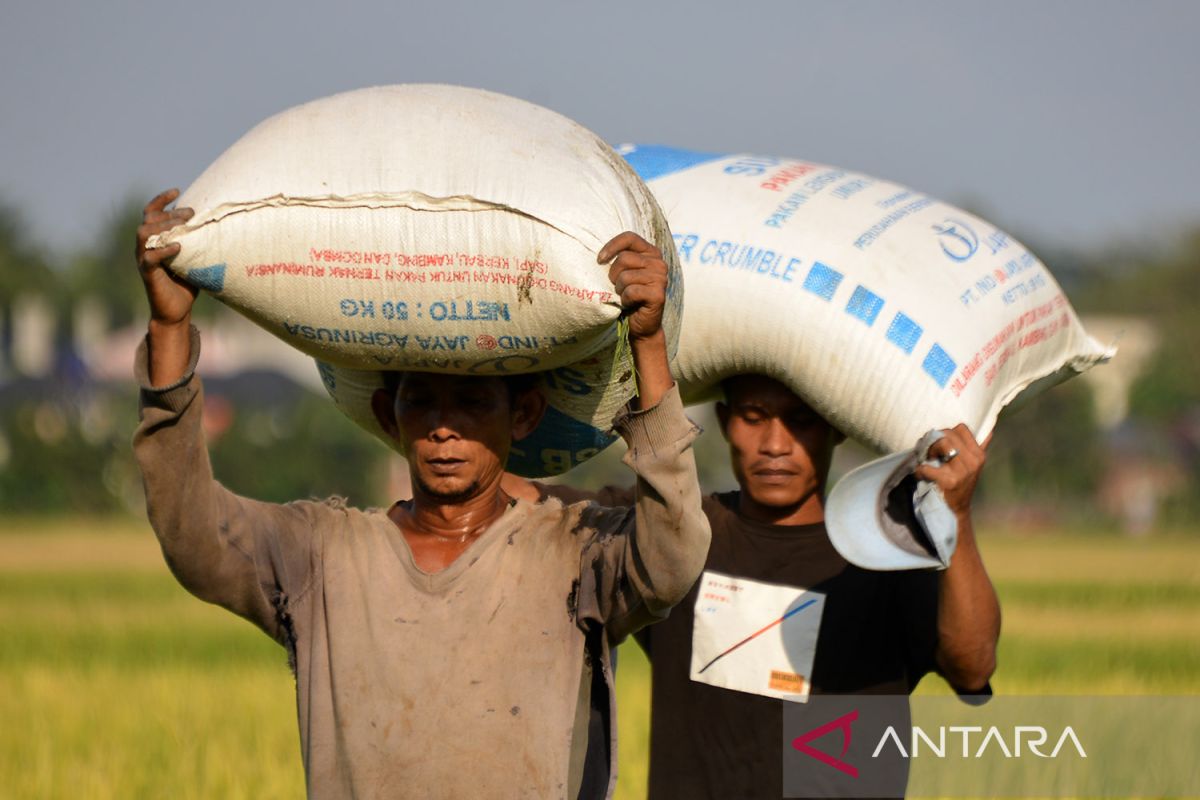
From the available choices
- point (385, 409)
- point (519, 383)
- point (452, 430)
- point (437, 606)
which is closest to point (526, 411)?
point (519, 383)

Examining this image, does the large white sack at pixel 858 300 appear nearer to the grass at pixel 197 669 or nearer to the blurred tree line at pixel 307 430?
the grass at pixel 197 669

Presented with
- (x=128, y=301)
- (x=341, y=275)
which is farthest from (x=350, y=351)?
(x=128, y=301)

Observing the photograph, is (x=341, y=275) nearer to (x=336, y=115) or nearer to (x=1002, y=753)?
(x=336, y=115)

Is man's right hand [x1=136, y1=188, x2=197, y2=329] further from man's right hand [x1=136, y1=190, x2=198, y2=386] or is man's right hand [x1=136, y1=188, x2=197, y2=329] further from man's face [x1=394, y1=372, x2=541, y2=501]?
man's face [x1=394, y1=372, x2=541, y2=501]

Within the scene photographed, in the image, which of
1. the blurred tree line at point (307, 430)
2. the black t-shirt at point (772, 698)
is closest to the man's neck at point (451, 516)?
the black t-shirt at point (772, 698)

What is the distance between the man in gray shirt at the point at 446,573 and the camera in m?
2.52

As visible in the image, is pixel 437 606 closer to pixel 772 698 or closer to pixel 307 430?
pixel 772 698

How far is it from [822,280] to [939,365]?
0.28 m

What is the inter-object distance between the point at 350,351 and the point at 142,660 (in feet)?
27.6

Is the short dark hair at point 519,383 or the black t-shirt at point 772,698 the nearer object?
Answer: the short dark hair at point 519,383

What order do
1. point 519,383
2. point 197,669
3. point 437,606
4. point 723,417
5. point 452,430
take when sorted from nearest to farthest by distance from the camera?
point 437,606, point 452,430, point 519,383, point 723,417, point 197,669

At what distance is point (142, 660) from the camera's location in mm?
10508

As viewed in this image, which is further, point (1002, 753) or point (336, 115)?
point (1002, 753)

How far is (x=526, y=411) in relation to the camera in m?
2.96
